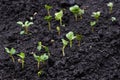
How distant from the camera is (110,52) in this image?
229 centimetres

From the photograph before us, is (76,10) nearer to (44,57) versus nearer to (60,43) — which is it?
(60,43)

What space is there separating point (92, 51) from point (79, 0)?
86 centimetres

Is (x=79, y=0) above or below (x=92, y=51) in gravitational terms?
above

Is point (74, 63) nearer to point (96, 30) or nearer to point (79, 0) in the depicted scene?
point (96, 30)

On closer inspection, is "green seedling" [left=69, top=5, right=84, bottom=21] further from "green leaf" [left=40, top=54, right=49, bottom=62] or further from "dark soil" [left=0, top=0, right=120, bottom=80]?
"green leaf" [left=40, top=54, right=49, bottom=62]

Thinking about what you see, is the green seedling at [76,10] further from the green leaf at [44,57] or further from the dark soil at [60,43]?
the green leaf at [44,57]

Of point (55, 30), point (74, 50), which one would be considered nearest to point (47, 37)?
point (55, 30)

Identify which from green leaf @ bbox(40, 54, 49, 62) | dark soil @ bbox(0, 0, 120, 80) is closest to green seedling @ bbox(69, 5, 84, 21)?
dark soil @ bbox(0, 0, 120, 80)

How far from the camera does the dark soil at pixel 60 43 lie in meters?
2.17

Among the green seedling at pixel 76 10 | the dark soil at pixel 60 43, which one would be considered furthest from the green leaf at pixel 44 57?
the green seedling at pixel 76 10

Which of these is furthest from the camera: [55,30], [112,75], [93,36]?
[55,30]

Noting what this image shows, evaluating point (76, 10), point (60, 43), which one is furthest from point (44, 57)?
point (76, 10)

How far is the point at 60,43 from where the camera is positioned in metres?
2.46

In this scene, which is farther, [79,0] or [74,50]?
[79,0]
